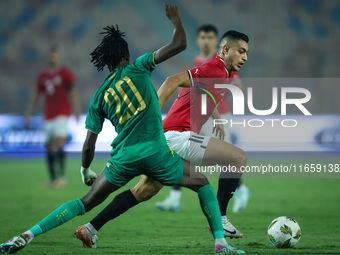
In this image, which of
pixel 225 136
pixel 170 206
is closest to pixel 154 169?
pixel 225 136

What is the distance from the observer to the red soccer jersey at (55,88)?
9.75m

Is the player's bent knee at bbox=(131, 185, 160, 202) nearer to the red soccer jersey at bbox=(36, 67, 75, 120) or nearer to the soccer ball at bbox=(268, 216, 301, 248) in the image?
the soccer ball at bbox=(268, 216, 301, 248)

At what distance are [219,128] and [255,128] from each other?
9755 mm

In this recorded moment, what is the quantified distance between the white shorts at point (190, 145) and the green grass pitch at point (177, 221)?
0.79m

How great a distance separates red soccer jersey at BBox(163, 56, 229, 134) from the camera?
418 cm

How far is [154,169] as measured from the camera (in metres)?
3.60

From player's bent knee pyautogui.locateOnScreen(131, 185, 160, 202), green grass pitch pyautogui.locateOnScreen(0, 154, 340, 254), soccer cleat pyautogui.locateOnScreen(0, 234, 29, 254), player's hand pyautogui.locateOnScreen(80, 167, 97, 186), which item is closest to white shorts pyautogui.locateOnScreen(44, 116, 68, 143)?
green grass pitch pyautogui.locateOnScreen(0, 154, 340, 254)

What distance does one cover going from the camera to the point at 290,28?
787 inches

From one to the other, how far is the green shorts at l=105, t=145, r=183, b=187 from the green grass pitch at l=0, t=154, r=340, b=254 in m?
0.65

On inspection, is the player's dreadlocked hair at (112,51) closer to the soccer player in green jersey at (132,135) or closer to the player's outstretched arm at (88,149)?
the soccer player in green jersey at (132,135)

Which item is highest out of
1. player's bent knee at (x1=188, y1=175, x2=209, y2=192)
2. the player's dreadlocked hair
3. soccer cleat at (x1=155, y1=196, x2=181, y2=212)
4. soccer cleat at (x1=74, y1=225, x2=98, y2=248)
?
the player's dreadlocked hair

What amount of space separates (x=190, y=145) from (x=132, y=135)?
643 mm

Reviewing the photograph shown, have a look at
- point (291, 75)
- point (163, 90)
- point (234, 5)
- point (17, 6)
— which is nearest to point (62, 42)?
point (17, 6)

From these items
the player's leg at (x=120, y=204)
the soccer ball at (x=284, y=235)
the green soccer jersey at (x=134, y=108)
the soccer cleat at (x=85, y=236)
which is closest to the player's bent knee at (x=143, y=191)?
the player's leg at (x=120, y=204)
